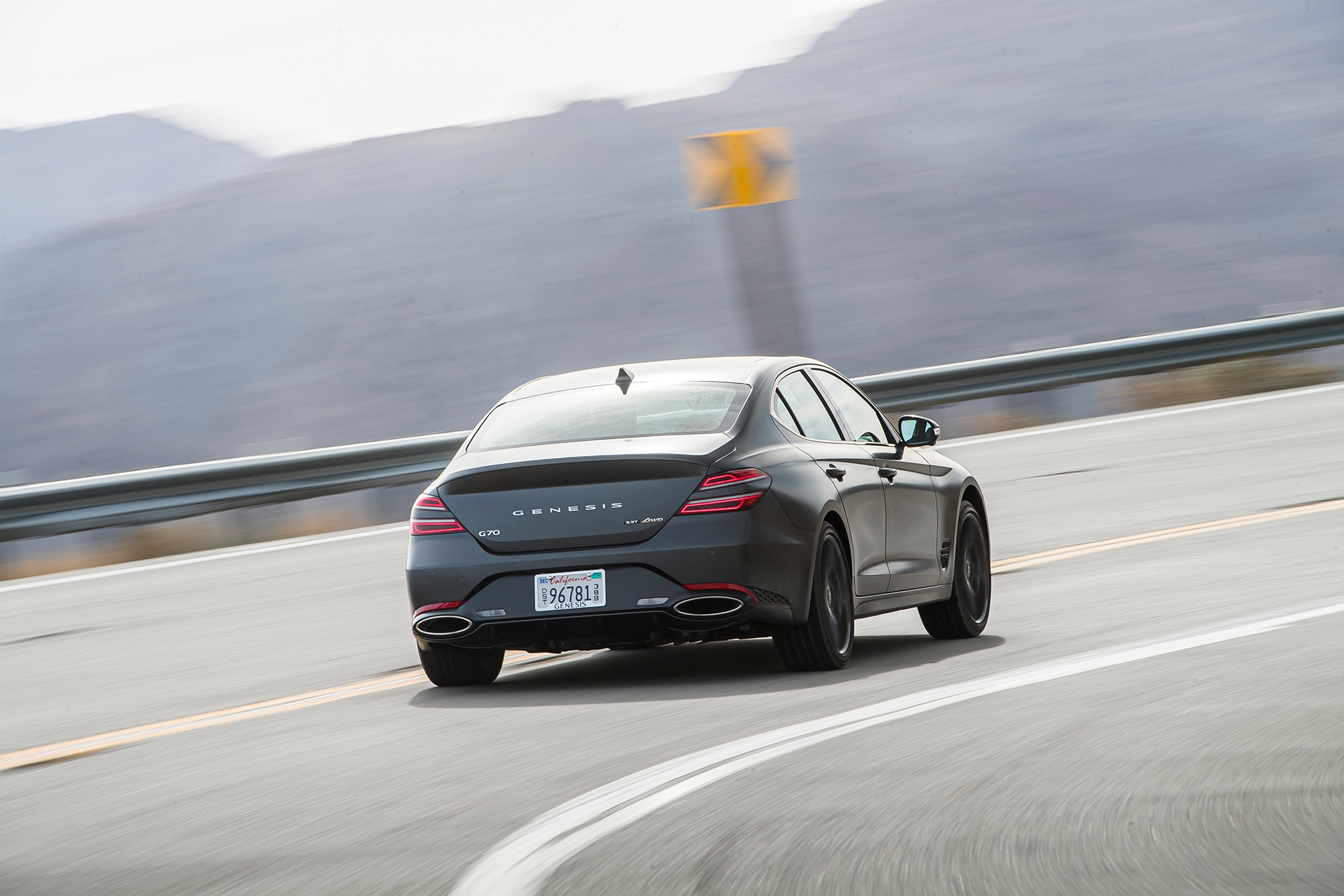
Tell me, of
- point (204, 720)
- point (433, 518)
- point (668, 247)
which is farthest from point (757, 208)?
point (668, 247)

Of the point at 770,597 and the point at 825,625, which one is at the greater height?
the point at 770,597

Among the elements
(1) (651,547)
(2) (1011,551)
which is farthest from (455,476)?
(2) (1011,551)

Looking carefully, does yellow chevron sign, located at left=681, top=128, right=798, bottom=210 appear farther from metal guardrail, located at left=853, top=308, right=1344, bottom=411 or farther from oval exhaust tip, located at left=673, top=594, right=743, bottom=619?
oval exhaust tip, located at left=673, top=594, right=743, bottom=619

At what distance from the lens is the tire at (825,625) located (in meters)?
7.99

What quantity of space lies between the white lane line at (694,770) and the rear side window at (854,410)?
170cm

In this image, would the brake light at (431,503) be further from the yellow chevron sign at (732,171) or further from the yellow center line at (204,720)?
the yellow chevron sign at (732,171)

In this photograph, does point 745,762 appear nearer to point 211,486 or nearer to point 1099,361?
point 211,486

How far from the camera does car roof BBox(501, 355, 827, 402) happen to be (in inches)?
336

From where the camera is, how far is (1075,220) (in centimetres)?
5088

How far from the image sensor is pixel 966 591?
9648 mm

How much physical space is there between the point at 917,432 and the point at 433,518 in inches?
106

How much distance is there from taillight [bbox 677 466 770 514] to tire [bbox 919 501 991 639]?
197cm

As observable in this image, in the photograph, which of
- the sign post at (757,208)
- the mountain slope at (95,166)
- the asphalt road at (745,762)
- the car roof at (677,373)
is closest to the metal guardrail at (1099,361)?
the sign post at (757,208)

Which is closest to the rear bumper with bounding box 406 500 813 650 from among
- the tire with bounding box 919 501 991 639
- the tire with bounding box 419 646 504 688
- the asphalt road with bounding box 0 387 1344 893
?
the asphalt road with bounding box 0 387 1344 893
